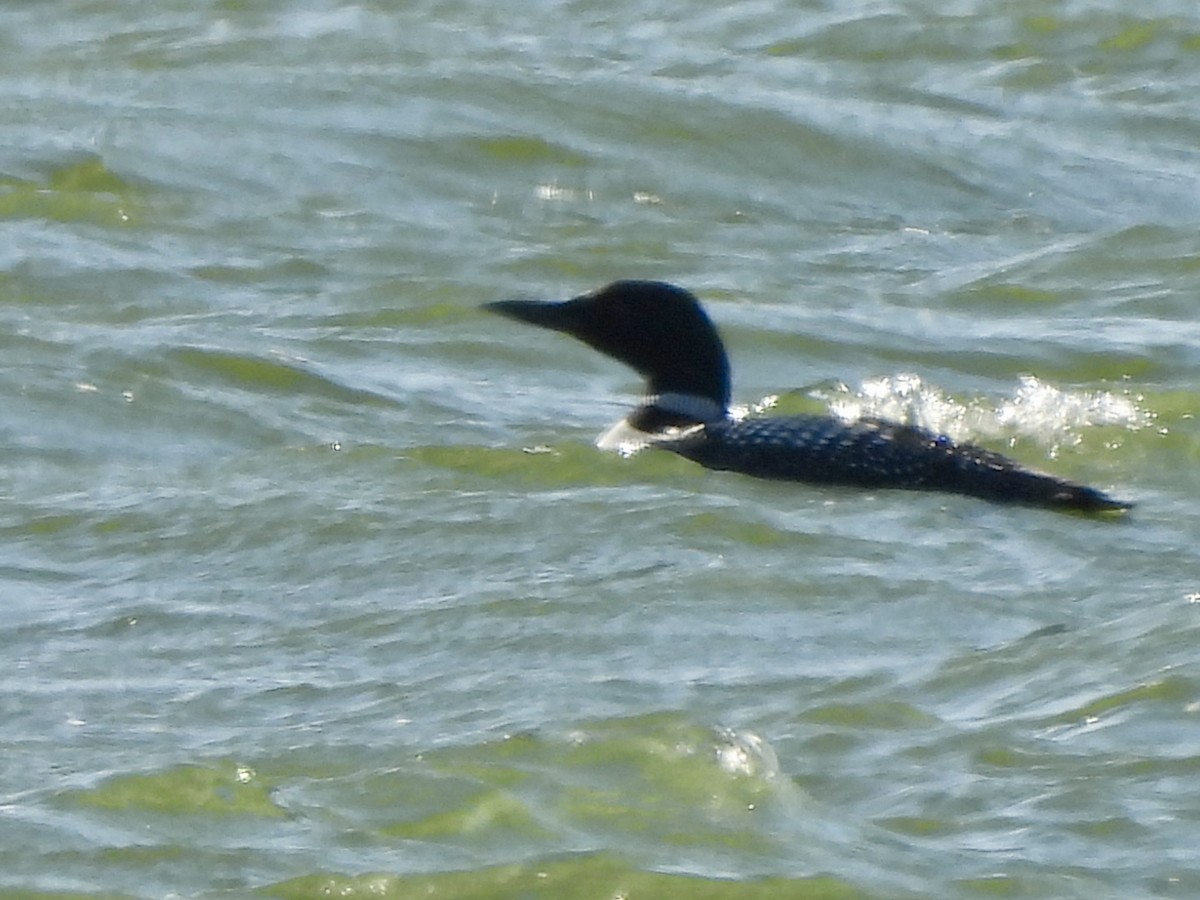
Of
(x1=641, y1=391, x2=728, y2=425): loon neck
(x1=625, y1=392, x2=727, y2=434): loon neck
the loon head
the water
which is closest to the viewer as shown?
the water

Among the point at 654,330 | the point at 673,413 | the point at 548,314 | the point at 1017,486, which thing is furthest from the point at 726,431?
the point at 1017,486

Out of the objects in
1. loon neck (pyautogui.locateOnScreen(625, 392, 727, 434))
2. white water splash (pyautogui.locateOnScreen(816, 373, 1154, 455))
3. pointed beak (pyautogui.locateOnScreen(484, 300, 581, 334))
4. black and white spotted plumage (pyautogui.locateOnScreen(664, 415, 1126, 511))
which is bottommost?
white water splash (pyautogui.locateOnScreen(816, 373, 1154, 455))

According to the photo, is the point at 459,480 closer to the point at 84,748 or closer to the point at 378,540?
the point at 378,540

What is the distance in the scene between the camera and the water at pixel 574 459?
5754 millimetres

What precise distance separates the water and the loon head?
307mm

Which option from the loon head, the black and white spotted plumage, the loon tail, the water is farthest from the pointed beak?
the loon tail

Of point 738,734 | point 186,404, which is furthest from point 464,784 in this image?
point 186,404

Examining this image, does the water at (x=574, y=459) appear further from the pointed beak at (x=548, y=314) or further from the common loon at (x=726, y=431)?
the pointed beak at (x=548, y=314)

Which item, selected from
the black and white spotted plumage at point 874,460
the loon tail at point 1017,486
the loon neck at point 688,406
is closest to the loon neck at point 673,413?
the loon neck at point 688,406

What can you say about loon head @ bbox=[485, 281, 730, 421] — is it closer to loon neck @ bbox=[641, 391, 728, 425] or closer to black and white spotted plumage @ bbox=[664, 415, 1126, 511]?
loon neck @ bbox=[641, 391, 728, 425]

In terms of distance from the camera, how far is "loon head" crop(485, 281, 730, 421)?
9445 mm

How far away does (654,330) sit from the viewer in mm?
9523

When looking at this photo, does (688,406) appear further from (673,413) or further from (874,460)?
(874,460)

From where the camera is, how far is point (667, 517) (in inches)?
317
